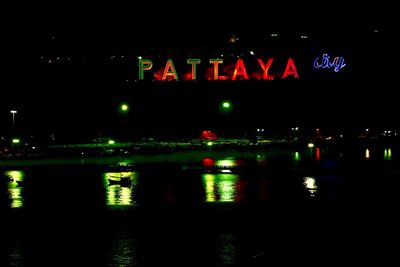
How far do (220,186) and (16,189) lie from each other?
7741mm

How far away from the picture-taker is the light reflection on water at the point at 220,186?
2054cm

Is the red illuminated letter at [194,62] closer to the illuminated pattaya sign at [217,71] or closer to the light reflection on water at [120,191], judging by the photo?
the illuminated pattaya sign at [217,71]

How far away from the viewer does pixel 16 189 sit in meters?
24.5

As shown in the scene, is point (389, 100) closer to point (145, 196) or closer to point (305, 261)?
point (145, 196)

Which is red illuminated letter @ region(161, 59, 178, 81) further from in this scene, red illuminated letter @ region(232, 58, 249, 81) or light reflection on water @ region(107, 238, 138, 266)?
light reflection on water @ region(107, 238, 138, 266)

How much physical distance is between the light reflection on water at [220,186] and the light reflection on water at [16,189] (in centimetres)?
592

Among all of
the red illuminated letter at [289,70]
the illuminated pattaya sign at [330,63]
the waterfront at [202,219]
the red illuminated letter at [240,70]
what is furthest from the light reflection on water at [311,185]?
the illuminated pattaya sign at [330,63]

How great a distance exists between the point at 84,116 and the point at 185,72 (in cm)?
1272

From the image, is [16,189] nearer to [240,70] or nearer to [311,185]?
[311,185]

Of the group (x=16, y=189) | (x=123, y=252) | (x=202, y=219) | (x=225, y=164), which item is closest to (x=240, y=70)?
(x=225, y=164)

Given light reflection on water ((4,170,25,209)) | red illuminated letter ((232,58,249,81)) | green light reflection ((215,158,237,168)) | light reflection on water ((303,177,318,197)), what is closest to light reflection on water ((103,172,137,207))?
light reflection on water ((4,170,25,209))

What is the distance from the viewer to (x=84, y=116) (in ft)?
241

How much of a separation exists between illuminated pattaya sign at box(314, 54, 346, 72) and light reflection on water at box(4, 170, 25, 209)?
4672 cm

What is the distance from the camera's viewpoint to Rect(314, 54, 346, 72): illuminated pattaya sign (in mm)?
71375
